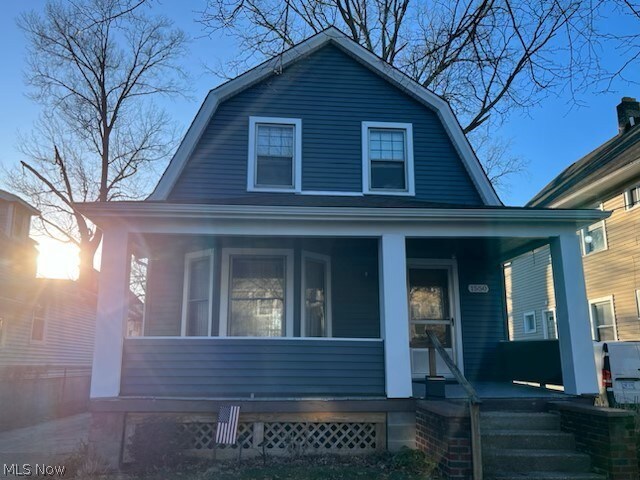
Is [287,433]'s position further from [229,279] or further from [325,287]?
[325,287]

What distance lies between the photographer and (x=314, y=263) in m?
8.73

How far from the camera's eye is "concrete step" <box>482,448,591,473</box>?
570 cm

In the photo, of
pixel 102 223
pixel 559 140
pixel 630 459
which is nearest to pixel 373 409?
pixel 630 459

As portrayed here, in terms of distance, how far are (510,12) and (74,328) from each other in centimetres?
1932

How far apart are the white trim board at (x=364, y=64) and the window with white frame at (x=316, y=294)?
273 centimetres

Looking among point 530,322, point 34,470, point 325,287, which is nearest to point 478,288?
point 325,287

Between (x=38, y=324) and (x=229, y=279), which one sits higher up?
(x=229, y=279)

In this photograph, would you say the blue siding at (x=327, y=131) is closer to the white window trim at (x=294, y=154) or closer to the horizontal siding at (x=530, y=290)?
the white window trim at (x=294, y=154)

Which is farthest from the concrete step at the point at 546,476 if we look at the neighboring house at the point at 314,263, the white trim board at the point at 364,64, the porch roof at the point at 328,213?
the white trim board at the point at 364,64

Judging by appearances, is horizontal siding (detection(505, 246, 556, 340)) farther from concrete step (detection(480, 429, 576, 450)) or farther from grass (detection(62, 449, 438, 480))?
grass (detection(62, 449, 438, 480))

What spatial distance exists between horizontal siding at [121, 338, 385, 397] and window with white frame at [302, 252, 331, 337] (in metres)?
1.30

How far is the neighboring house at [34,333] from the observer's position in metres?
13.9

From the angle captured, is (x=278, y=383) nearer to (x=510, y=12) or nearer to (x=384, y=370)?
(x=384, y=370)

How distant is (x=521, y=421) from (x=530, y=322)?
13650 millimetres
